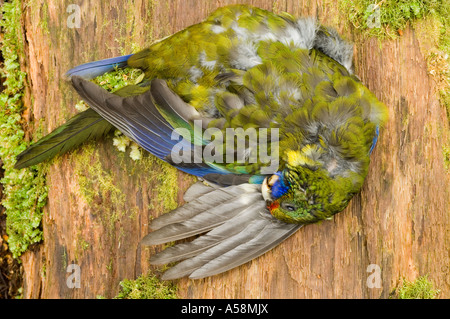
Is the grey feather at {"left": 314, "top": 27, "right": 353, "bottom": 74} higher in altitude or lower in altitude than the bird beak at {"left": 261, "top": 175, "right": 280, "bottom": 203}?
higher

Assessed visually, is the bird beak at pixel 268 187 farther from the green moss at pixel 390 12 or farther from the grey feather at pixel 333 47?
the green moss at pixel 390 12

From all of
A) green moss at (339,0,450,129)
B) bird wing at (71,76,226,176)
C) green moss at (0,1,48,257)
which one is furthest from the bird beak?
green moss at (0,1,48,257)

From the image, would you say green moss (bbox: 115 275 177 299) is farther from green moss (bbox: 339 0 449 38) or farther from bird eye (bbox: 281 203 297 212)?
green moss (bbox: 339 0 449 38)

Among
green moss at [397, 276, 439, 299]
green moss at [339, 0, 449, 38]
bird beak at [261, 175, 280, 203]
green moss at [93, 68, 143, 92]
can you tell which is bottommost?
green moss at [397, 276, 439, 299]

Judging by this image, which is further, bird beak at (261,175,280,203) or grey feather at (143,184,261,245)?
grey feather at (143,184,261,245)

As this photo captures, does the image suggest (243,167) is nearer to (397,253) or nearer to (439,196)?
(397,253)

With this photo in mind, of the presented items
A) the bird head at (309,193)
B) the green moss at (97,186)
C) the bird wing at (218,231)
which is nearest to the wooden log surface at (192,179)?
the green moss at (97,186)

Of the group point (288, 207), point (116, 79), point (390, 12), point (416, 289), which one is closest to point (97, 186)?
point (116, 79)
